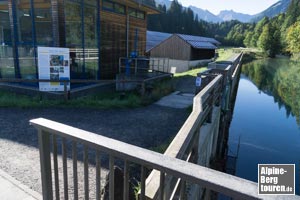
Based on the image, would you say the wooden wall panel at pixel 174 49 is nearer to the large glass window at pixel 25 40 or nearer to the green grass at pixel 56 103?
the green grass at pixel 56 103

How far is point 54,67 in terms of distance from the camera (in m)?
9.23

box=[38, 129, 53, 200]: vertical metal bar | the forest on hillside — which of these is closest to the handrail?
box=[38, 129, 53, 200]: vertical metal bar

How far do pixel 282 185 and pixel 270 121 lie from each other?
17749 mm

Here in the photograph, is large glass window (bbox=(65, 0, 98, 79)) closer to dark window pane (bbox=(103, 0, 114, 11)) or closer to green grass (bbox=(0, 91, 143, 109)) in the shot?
dark window pane (bbox=(103, 0, 114, 11))

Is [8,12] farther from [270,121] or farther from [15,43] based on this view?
[270,121]

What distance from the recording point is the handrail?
3.78ft

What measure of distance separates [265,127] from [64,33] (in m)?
13.2

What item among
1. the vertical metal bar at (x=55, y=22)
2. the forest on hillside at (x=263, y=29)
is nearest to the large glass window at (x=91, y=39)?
the vertical metal bar at (x=55, y=22)

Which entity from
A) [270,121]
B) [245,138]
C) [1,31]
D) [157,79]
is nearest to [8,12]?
[1,31]

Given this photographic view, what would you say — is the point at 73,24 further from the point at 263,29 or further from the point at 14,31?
the point at 263,29

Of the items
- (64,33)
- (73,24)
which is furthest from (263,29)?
(64,33)

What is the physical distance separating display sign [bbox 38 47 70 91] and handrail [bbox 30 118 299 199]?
311 inches

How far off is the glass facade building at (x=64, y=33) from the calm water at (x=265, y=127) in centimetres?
821

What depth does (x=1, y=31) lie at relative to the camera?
11.5 m
